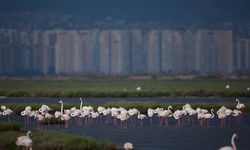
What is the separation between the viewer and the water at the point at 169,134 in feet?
119

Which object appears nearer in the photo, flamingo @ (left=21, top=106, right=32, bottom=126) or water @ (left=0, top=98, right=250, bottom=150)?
water @ (left=0, top=98, right=250, bottom=150)

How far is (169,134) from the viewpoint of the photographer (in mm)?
40125

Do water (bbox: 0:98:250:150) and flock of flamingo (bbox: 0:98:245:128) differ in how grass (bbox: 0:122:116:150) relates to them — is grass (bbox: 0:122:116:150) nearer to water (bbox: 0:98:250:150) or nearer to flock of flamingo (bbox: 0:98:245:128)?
water (bbox: 0:98:250:150)

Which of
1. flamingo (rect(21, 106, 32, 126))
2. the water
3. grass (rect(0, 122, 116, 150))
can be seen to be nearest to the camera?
grass (rect(0, 122, 116, 150))

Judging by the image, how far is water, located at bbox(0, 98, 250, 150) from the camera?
36281mm

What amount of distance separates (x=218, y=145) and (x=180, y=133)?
183 inches

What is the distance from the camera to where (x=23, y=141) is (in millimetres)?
30672

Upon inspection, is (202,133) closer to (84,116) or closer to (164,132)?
(164,132)

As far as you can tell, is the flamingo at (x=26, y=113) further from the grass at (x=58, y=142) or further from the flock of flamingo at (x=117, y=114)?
the grass at (x=58, y=142)

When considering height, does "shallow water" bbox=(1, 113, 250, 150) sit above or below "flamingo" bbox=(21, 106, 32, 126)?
below

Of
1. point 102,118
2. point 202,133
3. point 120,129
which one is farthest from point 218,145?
point 102,118

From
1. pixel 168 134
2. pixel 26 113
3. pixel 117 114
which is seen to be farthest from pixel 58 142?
pixel 117 114

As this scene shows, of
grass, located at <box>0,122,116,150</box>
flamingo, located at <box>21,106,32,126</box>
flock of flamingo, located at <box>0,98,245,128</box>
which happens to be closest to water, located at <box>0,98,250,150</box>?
flock of flamingo, located at <box>0,98,245,128</box>

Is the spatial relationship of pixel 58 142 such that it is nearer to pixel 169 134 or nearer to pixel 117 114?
pixel 169 134
